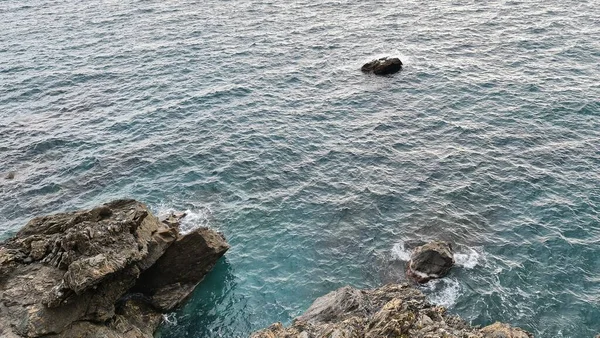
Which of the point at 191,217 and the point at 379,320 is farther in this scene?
the point at 191,217

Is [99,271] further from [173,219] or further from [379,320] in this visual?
[379,320]

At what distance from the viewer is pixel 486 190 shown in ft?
183

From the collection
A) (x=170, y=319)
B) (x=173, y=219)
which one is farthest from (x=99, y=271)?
(x=173, y=219)

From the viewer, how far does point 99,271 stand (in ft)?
119

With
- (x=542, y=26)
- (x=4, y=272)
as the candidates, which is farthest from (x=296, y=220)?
(x=542, y=26)

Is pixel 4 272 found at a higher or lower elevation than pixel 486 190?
higher

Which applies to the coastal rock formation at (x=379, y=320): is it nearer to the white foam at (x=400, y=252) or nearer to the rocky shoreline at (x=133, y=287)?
the rocky shoreline at (x=133, y=287)

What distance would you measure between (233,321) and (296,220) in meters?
13.8

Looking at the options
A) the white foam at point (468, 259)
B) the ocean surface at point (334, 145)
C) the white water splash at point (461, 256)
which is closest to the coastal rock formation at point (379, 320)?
the ocean surface at point (334, 145)

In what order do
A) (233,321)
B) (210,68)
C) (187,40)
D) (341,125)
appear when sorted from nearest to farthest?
(233,321) → (341,125) → (210,68) → (187,40)

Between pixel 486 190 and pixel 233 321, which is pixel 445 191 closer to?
pixel 486 190

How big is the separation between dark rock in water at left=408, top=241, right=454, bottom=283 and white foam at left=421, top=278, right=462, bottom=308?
23.0 inches

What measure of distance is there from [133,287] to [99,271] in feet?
31.0

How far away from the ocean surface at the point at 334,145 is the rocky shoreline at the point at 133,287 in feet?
9.21
